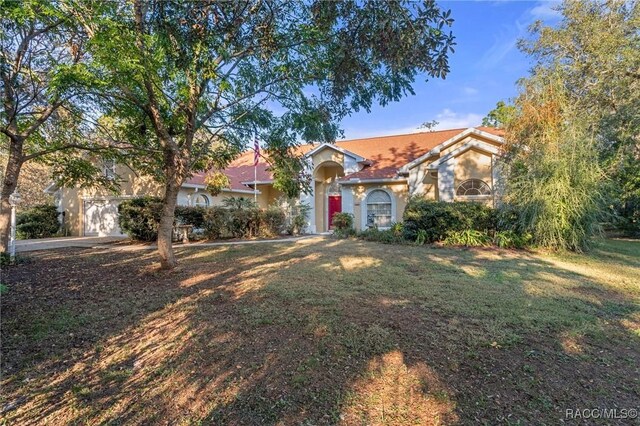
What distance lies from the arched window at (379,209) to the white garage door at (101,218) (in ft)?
48.5

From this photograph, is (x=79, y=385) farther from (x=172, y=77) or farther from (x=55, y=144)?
(x=55, y=144)

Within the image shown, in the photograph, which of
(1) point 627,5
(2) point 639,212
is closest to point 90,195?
(1) point 627,5

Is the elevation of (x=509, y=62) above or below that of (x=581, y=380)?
above

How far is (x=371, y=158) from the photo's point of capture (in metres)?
21.0

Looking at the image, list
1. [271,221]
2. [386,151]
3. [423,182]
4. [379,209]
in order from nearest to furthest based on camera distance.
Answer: [423,182], [271,221], [379,209], [386,151]

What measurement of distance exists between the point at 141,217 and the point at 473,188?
15215 millimetres

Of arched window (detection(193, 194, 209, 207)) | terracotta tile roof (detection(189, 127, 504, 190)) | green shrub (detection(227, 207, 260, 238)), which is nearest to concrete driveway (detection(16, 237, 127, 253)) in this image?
arched window (detection(193, 194, 209, 207))

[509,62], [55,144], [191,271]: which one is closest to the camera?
[191,271]

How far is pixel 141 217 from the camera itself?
581 inches

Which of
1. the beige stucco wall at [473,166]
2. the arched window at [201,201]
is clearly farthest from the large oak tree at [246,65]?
the arched window at [201,201]

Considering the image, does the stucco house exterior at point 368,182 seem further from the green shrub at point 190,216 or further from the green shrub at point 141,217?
the green shrub at point 190,216

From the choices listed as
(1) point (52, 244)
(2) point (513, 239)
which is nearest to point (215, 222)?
(1) point (52, 244)

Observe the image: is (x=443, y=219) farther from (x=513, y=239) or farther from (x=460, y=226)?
(x=513, y=239)

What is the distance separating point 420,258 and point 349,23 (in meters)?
7.37
